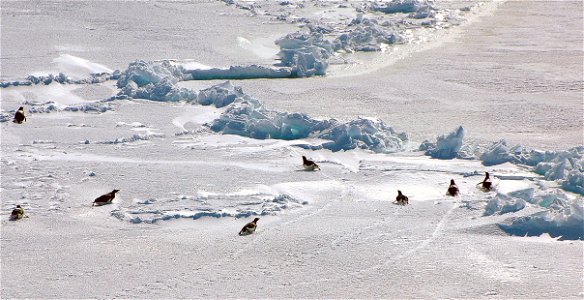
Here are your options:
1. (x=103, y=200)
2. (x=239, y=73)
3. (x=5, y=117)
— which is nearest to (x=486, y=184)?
(x=103, y=200)

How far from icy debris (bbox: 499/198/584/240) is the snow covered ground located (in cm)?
2

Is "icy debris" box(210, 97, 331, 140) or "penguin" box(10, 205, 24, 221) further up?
"icy debris" box(210, 97, 331, 140)

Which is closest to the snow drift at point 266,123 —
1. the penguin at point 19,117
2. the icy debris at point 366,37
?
the penguin at point 19,117

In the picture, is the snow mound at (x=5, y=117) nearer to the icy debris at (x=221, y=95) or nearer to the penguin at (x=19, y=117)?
the penguin at (x=19, y=117)

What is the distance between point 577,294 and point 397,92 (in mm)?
5356

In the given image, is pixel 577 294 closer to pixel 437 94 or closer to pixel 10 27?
pixel 437 94

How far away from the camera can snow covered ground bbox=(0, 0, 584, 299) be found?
18.7ft

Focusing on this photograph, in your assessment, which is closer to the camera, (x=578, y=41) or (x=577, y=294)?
(x=577, y=294)

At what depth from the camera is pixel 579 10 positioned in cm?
1533

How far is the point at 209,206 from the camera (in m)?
6.70

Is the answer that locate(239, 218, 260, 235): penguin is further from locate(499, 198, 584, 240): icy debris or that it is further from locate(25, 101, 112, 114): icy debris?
locate(25, 101, 112, 114): icy debris

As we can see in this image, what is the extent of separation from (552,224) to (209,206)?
98.0 inches

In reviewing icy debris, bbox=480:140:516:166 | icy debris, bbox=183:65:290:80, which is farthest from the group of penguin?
icy debris, bbox=183:65:290:80

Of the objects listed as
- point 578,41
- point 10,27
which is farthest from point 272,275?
point 578,41
